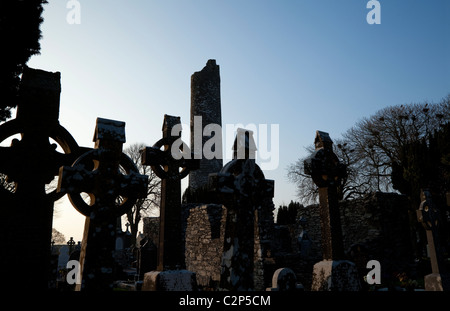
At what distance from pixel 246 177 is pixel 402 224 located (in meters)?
11.9

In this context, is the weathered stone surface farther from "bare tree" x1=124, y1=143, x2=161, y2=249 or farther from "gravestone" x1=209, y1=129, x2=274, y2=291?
"bare tree" x1=124, y1=143, x2=161, y2=249

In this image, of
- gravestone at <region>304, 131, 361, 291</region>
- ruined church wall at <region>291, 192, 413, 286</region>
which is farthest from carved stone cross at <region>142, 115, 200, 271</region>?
ruined church wall at <region>291, 192, 413, 286</region>

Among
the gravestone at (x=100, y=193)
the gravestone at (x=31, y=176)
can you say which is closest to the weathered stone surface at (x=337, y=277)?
the gravestone at (x=100, y=193)

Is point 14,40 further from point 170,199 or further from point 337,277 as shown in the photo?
point 337,277

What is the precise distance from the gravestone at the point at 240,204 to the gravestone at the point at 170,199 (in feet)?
5.01

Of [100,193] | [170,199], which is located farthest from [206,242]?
[100,193]

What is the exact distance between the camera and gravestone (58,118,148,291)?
3.70 meters

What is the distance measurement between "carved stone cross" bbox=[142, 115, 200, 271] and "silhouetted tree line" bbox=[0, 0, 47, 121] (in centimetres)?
381

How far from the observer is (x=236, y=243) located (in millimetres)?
3900

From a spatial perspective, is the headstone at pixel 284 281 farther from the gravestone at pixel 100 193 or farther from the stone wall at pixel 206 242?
the stone wall at pixel 206 242

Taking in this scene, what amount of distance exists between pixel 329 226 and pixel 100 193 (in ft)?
11.1

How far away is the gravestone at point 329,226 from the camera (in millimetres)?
4777
